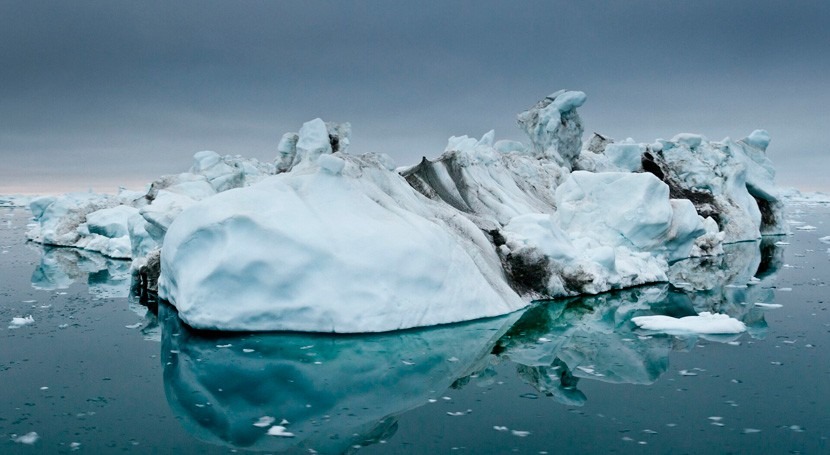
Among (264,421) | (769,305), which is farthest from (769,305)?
(264,421)

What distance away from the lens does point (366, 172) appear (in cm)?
1574

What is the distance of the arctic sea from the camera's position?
7.03m

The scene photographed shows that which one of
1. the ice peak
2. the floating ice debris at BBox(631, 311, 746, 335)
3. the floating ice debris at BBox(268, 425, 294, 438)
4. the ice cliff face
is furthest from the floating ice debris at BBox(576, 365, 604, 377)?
the ice peak

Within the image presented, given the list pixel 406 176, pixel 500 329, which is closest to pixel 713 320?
pixel 500 329

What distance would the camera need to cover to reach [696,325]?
12.3 metres

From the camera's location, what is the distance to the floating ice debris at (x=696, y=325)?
478 inches

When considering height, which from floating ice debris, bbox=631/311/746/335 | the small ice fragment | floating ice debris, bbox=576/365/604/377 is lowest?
floating ice debris, bbox=576/365/604/377

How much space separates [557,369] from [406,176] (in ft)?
46.7

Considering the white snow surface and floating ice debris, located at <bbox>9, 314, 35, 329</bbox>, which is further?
floating ice debris, located at <bbox>9, 314, 35, 329</bbox>

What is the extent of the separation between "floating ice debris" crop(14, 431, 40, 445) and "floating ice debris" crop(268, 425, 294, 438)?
252 cm

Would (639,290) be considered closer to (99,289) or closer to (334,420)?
(334,420)

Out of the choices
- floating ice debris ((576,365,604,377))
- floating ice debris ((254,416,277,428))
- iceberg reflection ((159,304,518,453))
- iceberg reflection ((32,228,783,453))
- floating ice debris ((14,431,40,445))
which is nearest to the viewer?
floating ice debris ((14,431,40,445))

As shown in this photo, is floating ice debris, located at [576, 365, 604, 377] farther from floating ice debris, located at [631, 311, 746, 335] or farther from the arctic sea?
floating ice debris, located at [631, 311, 746, 335]

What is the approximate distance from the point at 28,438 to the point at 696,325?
1115 centimetres
